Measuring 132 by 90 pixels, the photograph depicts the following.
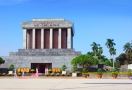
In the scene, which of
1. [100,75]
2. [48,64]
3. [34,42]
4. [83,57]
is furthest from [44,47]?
[100,75]

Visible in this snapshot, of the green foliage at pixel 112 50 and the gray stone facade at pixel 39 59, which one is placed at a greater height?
the green foliage at pixel 112 50

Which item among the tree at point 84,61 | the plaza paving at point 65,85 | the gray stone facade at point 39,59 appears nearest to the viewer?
the plaza paving at point 65,85

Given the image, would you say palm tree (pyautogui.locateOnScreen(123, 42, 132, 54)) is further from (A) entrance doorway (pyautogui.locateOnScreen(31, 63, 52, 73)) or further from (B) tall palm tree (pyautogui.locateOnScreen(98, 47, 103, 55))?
(A) entrance doorway (pyautogui.locateOnScreen(31, 63, 52, 73))

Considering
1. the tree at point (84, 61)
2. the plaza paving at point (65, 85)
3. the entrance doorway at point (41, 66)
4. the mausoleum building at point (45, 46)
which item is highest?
the mausoleum building at point (45, 46)

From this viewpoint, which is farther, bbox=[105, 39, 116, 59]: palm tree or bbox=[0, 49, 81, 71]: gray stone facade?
bbox=[105, 39, 116, 59]: palm tree

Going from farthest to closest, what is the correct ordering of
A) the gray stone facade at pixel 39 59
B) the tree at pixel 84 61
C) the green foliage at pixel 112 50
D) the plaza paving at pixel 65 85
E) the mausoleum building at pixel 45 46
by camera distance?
1. the green foliage at pixel 112 50
2. the mausoleum building at pixel 45 46
3. the gray stone facade at pixel 39 59
4. the tree at pixel 84 61
5. the plaza paving at pixel 65 85

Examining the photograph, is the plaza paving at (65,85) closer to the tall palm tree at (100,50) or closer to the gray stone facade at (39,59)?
the gray stone facade at (39,59)

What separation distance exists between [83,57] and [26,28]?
2005 centimetres

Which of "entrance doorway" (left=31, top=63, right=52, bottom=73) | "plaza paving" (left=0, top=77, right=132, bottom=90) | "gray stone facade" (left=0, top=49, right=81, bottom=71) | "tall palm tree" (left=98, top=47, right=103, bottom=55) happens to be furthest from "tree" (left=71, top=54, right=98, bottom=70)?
"tall palm tree" (left=98, top=47, right=103, bottom=55)

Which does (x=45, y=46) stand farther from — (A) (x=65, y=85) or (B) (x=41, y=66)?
(A) (x=65, y=85)

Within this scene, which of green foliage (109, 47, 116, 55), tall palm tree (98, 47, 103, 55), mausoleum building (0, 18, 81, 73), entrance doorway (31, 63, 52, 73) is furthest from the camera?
tall palm tree (98, 47, 103, 55)

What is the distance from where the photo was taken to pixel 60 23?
6525cm

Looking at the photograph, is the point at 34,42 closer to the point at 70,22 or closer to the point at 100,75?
the point at 70,22

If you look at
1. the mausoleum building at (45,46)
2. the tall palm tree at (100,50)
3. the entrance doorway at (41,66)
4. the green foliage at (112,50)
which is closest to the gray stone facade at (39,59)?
the mausoleum building at (45,46)
